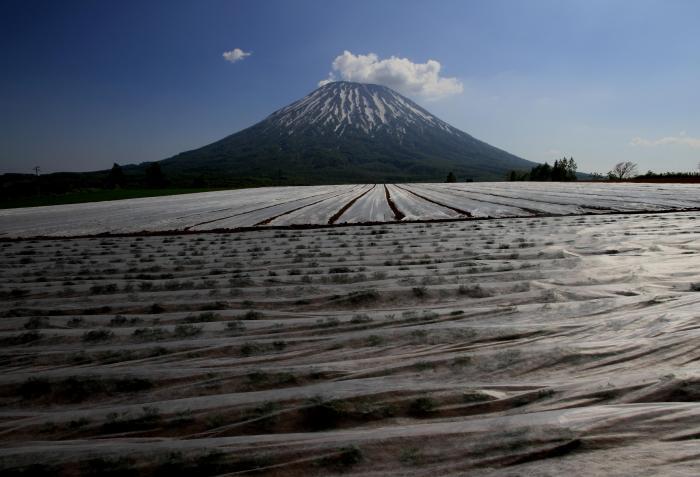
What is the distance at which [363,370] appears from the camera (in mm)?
1608

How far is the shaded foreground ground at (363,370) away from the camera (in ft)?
3.61

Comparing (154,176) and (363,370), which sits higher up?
(154,176)

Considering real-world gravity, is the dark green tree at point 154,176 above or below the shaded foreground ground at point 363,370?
above

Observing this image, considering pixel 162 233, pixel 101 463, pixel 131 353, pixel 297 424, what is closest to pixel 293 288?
pixel 131 353

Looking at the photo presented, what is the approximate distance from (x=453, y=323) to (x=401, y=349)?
1.33ft

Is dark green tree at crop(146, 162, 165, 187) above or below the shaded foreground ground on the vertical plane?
above

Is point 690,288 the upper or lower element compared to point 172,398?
upper

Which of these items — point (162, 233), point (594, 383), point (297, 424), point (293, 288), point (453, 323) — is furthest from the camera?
point (162, 233)

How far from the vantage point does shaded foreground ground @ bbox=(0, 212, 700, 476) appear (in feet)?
3.61

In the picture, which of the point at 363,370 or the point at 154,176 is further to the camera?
the point at 154,176

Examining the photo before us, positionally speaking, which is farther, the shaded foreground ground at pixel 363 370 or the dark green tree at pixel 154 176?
the dark green tree at pixel 154 176

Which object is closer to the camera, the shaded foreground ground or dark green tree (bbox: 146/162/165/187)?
the shaded foreground ground

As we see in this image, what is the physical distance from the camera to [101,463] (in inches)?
43.9

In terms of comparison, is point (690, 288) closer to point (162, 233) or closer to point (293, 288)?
point (293, 288)
